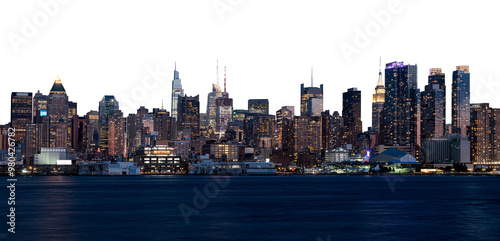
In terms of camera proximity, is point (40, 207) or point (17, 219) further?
point (40, 207)

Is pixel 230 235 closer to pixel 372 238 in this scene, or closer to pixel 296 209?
pixel 372 238

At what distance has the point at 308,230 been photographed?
207 feet

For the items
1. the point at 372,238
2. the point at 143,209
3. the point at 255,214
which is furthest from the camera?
the point at 143,209

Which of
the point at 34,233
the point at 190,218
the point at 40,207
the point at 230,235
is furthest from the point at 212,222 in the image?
the point at 40,207

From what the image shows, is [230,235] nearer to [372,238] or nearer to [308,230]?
[308,230]

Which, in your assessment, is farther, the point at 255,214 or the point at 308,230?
the point at 255,214

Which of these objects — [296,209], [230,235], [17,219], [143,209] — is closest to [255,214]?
[296,209]

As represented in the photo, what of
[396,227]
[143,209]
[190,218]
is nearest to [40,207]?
[143,209]

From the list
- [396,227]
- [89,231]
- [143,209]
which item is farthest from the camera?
[143,209]

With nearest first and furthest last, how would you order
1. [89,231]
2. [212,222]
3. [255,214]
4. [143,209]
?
[89,231]
[212,222]
[255,214]
[143,209]

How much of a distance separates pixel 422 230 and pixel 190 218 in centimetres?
2578

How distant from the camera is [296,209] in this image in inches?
3538

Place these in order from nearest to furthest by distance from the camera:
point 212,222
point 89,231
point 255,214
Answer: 1. point 89,231
2. point 212,222
3. point 255,214

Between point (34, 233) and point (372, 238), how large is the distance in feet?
97.8
